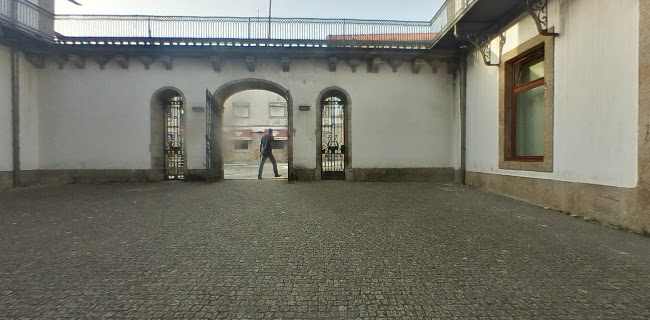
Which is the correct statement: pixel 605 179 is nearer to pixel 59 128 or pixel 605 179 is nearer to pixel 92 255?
pixel 92 255

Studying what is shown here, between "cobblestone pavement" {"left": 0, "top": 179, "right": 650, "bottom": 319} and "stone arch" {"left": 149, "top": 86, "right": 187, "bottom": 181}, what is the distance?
204 inches

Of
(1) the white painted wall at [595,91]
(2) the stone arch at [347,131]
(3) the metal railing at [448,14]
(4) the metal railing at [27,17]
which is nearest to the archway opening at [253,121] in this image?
(2) the stone arch at [347,131]

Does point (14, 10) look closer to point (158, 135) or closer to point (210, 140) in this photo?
point (158, 135)

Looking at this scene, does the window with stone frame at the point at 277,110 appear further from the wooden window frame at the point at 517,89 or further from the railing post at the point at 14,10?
the wooden window frame at the point at 517,89

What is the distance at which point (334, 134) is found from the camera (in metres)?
12.1

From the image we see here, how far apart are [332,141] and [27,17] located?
11.2m

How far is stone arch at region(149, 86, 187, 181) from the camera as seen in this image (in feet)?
35.7

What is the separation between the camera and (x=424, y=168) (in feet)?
37.0

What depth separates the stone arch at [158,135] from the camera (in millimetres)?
10867

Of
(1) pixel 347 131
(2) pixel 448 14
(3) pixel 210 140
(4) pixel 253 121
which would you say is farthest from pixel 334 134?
(4) pixel 253 121

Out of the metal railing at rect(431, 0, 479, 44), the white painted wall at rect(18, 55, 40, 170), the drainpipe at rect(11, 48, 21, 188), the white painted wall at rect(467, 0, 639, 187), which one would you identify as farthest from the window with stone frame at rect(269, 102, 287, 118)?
the white painted wall at rect(467, 0, 639, 187)

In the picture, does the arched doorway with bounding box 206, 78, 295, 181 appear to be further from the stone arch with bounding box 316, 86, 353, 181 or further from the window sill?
the window sill

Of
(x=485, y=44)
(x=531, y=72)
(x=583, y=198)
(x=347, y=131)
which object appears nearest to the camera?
(x=583, y=198)

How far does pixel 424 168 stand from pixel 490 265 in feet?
27.8
